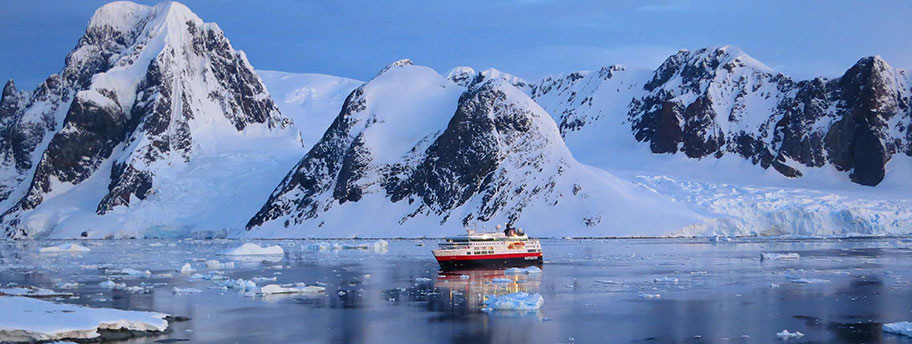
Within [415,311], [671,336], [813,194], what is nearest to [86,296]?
[415,311]

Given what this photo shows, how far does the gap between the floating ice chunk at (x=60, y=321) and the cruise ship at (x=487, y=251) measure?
33714 millimetres

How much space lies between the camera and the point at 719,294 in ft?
161

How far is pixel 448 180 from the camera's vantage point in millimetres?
168250

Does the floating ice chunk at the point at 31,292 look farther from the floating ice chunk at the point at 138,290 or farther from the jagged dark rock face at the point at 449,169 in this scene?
the jagged dark rock face at the point at 449,169

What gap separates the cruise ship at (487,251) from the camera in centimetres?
7119

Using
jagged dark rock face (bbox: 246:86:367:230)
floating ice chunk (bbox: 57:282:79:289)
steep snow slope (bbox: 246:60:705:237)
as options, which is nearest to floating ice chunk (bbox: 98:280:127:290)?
floating ice chunk (bbox: 57:282:79:289)

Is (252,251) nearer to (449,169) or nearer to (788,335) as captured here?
(449,169)

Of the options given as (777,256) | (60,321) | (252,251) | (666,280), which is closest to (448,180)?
(252,251)

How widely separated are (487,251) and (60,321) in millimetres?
42406

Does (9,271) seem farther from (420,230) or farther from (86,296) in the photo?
(420,230)

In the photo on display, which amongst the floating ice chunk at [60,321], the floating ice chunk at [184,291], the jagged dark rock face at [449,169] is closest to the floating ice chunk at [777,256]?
the floating ice chunk at [184,291]

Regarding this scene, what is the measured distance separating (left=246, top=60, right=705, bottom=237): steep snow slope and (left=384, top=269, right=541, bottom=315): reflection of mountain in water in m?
85.6

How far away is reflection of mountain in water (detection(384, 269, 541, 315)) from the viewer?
4542 centimetres

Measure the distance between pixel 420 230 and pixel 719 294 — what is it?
113747 millimetres
